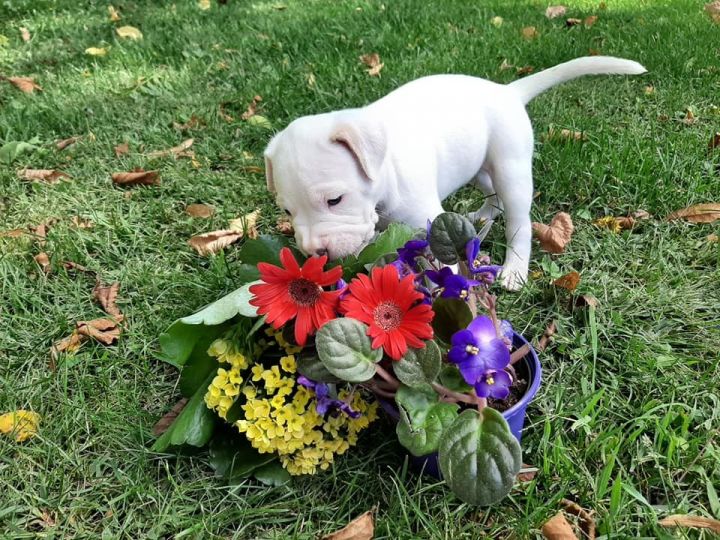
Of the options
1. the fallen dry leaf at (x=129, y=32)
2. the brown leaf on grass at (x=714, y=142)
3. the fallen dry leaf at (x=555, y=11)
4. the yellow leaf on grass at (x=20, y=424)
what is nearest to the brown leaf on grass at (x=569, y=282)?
the brown leaf on grass at (x=714, y=142)

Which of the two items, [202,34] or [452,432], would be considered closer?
[452,432]

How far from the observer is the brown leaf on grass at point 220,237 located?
2.68m

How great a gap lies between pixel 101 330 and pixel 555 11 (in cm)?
478

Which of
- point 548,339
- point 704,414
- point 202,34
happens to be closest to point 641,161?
point 548,339

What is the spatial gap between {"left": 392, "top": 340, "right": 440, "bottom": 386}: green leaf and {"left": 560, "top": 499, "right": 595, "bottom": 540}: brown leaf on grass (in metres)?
0.49

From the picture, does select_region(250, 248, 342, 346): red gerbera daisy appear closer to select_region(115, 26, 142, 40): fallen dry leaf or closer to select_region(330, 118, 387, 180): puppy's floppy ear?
select_region(330, 118, 387, 180): puppy's floppy ear

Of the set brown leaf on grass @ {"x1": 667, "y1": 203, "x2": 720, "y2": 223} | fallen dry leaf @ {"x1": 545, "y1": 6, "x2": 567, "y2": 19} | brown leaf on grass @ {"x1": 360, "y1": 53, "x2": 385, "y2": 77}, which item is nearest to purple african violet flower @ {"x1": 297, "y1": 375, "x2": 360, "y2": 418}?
brown leaf on grass @ {"x1": 667, "y1": 203, "x2": 720, "y2": 223}

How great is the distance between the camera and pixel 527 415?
5.89 feet

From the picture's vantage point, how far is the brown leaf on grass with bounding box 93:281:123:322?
7.73 ft

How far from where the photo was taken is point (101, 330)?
2.26 metres

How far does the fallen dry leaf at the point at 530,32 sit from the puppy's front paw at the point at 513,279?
118 inches

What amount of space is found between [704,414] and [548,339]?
20.0 inches

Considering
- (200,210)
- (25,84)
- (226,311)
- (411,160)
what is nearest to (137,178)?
(200,210)

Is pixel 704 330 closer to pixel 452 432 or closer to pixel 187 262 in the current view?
pixel 452 432
